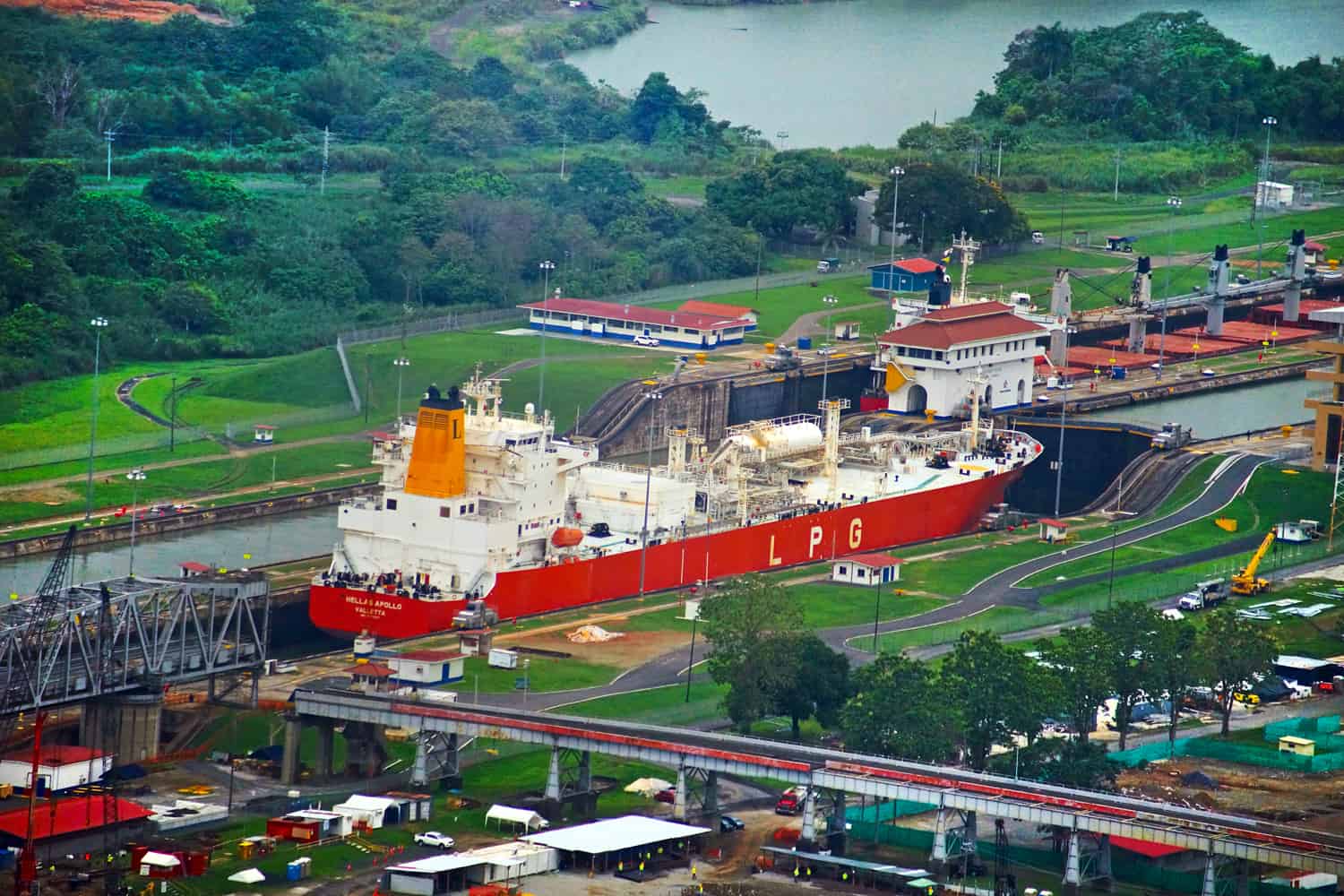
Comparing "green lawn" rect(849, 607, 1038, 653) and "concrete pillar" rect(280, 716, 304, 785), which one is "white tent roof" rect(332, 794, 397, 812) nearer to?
"concrete pillar" rect(280, 716, 304, 785)

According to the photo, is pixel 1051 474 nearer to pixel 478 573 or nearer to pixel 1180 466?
pixel 1180 466

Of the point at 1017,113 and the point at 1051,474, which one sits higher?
the point at 1017,113

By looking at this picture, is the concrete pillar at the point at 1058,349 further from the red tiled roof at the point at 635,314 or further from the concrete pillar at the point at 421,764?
the concrete pillar at the point at 421,764

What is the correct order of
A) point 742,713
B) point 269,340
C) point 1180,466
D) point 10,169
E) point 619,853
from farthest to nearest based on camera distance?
point 10,169 → point 269,340 → point 1180,466 → point 742,713 → point 619,853

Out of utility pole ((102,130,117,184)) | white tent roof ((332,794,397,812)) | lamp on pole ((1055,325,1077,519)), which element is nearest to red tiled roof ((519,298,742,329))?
lamp on pole ((1055,325,1077,519))

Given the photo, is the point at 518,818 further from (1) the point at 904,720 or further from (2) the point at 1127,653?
(2) the point at 1127,653

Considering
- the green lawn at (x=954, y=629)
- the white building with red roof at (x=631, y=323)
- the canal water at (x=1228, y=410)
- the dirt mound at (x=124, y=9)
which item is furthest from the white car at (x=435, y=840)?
the dirt mound at (x=124, y=9)

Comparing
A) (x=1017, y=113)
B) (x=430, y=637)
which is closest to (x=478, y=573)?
(x=430, y=637)
